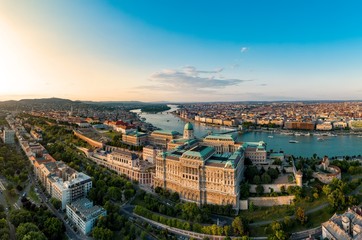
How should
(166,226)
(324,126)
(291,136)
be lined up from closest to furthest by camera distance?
(166,226)
(291,136)
(324,126)

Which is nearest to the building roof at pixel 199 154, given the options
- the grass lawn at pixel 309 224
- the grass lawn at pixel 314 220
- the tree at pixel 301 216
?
the grass lawn at pixel 309 224

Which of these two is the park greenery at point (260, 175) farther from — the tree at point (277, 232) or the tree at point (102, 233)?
the tree at point (102, 233)

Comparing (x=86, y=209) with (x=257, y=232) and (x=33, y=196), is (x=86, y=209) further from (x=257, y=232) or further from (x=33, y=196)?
(x=257, y=232)

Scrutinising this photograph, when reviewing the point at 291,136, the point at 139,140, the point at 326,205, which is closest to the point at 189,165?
the point at 326,205

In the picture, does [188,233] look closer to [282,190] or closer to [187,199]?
[187,199]

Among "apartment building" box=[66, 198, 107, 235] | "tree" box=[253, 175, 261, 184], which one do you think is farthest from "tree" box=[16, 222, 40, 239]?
"tree" box=[253, 175, 261, 184]

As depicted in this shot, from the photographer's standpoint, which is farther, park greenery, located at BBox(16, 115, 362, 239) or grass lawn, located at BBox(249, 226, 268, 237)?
grass lawn, located at BBox(249, 226, 268, 237)

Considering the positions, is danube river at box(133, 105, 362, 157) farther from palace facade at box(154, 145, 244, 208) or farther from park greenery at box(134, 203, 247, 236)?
park greenery at box(134, 203, 247, 236)

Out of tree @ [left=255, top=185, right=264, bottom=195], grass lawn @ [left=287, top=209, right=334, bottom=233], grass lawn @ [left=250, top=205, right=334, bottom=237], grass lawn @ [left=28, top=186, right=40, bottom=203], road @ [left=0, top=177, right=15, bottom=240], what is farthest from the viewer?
grass lawn @ [left=28, top=186, right=40, bottom=203]
